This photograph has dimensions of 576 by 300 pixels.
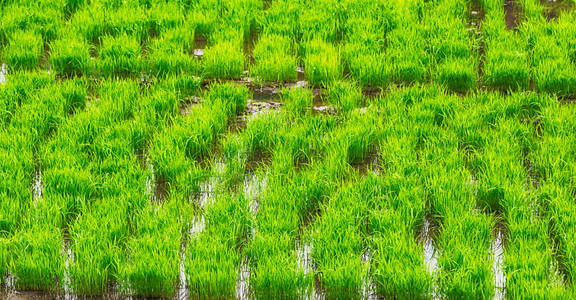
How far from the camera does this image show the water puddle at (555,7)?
6236 millimetres

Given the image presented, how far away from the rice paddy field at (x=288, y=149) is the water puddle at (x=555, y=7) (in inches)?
0.8

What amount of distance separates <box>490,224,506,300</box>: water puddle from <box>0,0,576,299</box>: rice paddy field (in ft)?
0.04

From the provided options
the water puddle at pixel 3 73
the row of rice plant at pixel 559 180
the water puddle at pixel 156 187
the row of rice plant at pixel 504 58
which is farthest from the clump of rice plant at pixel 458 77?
the water puddle at pixel 3 73

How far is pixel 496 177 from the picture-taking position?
4.18m

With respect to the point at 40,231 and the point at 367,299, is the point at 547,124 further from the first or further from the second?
the point at 40,231

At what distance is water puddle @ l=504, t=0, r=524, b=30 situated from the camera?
241 inches

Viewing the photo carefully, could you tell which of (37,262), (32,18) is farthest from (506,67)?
(32,18)

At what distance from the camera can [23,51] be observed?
5.70 metres

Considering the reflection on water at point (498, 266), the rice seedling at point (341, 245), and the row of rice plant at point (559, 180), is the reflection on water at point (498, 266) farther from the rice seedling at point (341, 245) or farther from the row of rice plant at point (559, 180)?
the rice seedling at point (341, 245)

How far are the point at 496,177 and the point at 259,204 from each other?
1.38m

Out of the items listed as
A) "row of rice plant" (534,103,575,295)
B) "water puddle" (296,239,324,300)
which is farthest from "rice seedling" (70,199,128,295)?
"row of rice plant" (534,103,575,295)

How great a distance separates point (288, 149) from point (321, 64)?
1.17m

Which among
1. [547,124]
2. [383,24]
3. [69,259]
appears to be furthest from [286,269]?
[383,24]

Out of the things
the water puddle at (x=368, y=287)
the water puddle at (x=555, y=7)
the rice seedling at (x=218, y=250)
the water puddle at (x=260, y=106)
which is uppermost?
the water puddle at (x=555, y=7)
